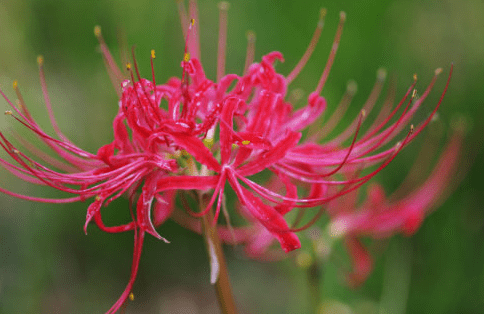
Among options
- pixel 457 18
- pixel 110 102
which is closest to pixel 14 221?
pixel 110 102

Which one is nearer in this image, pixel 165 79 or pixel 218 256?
pixel 218 256

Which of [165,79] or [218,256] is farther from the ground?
[165,79]

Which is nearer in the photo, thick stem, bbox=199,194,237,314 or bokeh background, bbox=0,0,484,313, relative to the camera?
thick stem, bbox=199,194,237,314

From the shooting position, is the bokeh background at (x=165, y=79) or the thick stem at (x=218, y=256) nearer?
the thick stem at (x=218, y=256)

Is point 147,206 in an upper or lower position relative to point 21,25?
lower

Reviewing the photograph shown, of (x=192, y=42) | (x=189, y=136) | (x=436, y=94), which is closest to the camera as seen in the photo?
(x=189, y=136)

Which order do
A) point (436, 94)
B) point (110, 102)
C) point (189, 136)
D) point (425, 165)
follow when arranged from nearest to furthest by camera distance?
point (189, 136) → point (425, 165) → point (436, 94) → point (110, 102)

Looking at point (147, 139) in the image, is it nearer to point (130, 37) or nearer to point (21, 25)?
point (130, 37)

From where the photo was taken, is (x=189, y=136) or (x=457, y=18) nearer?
(x=189, y=136)
